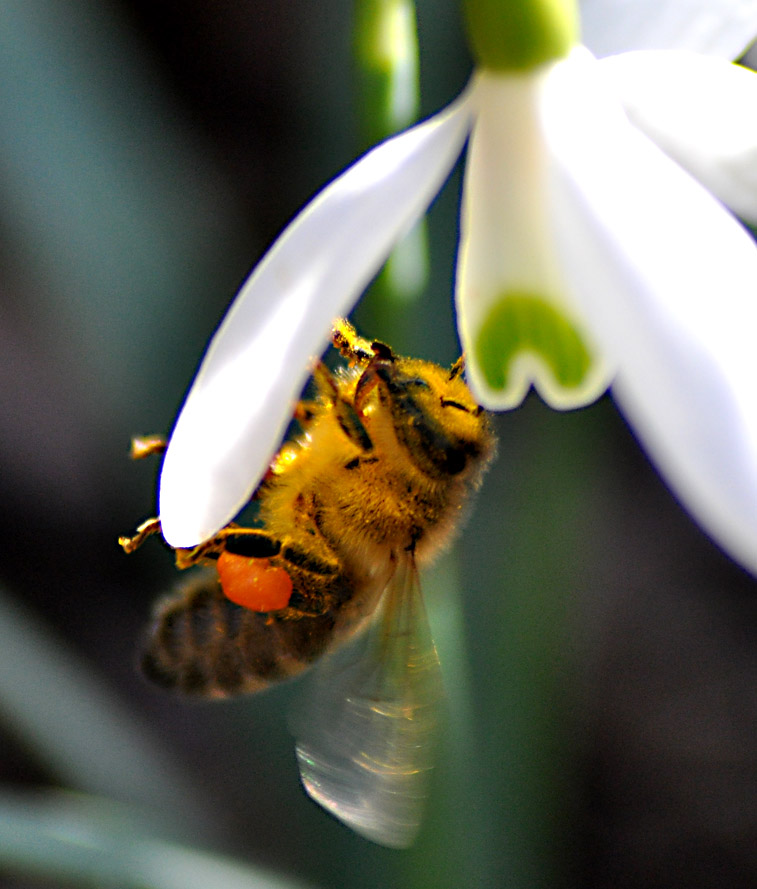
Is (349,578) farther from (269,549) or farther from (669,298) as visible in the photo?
(669,298)

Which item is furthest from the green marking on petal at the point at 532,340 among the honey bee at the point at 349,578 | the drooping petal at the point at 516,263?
the honey bee at the point at 349,578

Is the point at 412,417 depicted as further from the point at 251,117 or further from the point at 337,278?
the point at 251,117

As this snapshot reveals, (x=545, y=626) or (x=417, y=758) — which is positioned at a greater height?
(x=545, y=626)

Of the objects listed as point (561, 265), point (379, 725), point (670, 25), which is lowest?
point (379, 725)

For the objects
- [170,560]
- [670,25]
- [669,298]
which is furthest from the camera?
[170,560]

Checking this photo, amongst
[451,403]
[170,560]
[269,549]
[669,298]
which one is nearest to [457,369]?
[451,403]

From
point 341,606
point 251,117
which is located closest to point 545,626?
point 341,606

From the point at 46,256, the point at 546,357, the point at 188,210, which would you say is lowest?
the point at 546,357
